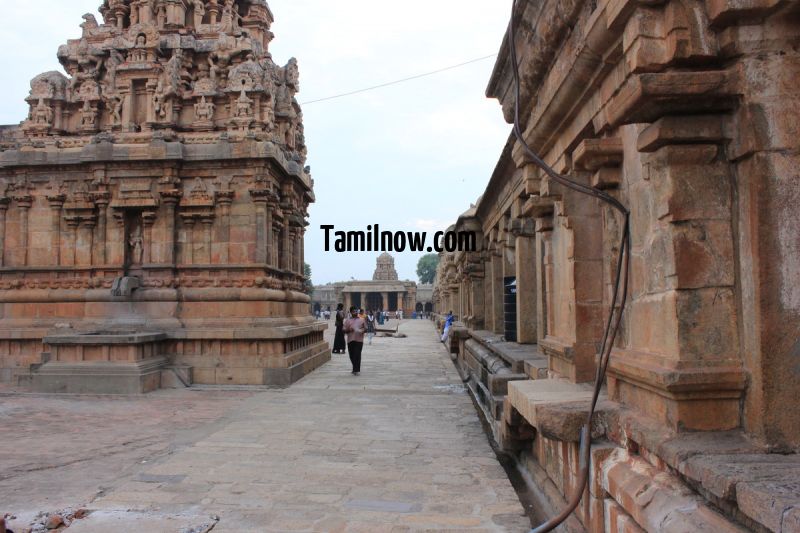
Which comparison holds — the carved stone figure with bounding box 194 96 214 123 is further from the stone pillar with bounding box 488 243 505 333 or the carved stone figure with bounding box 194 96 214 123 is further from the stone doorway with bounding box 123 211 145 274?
the stone pillar with bounding box 488 243 505 333

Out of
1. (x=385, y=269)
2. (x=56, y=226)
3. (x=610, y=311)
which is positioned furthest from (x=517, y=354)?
(x=385, y=269)

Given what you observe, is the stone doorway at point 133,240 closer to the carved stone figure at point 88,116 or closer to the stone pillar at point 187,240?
the stone pillar at point 187,240

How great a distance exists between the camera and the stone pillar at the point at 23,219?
12281 millimetres

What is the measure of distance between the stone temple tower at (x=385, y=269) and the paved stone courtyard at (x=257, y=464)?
2285 inches

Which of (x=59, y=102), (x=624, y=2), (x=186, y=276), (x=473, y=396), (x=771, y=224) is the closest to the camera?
(x=771, y=224)

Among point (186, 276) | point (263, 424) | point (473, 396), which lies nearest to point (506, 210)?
point (473, 396)

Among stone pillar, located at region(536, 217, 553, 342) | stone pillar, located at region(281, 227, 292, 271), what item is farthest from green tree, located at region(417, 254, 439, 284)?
stone pillar, located at region(536, 217, 553, 342)

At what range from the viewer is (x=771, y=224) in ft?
7.47

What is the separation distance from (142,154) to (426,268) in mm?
91968

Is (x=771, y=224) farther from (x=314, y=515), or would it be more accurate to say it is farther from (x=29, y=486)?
(x=29, y=486)

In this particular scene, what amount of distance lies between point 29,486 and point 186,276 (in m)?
6.93

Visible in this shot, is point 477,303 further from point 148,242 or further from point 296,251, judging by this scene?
point 148,242

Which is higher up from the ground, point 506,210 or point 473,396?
point 506,210

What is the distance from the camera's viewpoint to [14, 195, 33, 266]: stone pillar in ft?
40.3
